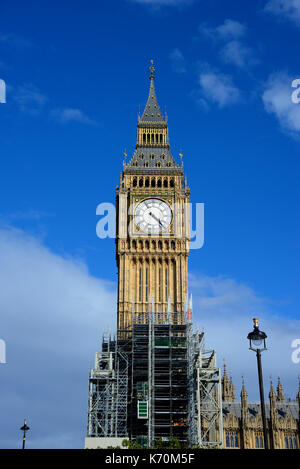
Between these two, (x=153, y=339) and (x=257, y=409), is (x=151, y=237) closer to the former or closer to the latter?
(x=153, y=339)

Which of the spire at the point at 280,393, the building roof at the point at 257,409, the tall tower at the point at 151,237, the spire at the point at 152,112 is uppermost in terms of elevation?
the spire at the point at 152,112

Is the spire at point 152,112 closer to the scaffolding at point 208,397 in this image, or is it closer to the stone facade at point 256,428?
the scaffolding at point 208,397

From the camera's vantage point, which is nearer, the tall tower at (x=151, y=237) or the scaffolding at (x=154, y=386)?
the scaffolding at (x=154, y=386)

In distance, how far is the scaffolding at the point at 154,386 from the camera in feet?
244

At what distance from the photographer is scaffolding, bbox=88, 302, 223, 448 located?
74.4m

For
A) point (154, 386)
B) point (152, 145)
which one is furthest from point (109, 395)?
point (152, 145)

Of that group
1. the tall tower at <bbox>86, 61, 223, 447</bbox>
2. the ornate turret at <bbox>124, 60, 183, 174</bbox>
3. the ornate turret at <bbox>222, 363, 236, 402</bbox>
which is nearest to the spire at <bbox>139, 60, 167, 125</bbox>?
the ornate turret at <bbox>124, 60, 183, 174</bbox>

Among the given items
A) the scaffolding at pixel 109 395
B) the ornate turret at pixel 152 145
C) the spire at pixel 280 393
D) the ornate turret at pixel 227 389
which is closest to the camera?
the scaffolding at pixel 109 395

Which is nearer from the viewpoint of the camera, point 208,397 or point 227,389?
point 208,397

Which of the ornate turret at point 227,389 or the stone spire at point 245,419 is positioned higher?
the ornate turret at point 227,389

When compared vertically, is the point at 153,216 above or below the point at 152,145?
below

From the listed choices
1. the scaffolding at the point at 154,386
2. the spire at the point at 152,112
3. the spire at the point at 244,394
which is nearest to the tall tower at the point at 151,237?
the scaffolding at the point at 154,386

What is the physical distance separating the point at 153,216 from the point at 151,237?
3.08m

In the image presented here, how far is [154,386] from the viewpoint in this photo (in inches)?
2968
